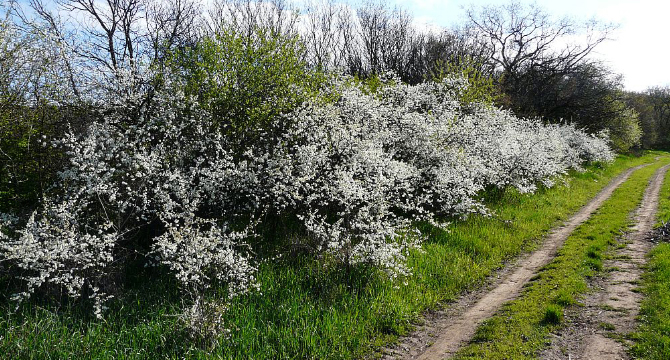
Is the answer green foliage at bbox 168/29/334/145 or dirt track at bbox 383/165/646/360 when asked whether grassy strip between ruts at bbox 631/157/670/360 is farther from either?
green foliage at bbox 168/29/334/145

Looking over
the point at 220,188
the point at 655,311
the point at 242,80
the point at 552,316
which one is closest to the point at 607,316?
the point at 655,311

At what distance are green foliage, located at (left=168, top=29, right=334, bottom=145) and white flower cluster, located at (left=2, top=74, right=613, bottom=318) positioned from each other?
0.34 metres

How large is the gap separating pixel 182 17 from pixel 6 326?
18772 mm

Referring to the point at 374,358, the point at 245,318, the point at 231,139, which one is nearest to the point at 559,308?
the point at 374,358

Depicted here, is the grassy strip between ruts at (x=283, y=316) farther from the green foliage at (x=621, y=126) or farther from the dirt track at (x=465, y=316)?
the green foliage at (x=621, y=126)

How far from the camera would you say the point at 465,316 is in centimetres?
657

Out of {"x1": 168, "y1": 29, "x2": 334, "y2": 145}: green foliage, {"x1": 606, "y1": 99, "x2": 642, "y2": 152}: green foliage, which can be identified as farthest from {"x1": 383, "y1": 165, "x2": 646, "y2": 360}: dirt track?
{"x1": 606, "y1": 99, "x2": 642, "y2": 152}: green foliage

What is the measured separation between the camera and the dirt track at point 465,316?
5586 mm

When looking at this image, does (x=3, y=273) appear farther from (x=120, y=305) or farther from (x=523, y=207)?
(x=523, y=207)

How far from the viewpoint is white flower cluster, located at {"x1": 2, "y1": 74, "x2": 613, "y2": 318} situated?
647 centimetres

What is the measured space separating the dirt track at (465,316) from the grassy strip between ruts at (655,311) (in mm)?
1925

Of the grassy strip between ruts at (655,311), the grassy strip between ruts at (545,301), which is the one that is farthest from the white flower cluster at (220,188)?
the grassy strip between ruts at (655,311)

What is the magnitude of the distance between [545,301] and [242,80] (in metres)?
7.90

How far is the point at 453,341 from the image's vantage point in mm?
5746
